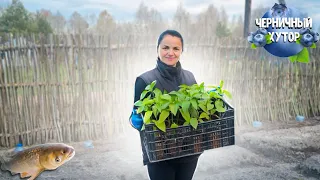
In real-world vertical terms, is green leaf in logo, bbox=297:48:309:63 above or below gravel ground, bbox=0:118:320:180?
above

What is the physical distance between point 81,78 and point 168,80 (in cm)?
336

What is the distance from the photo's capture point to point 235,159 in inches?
183

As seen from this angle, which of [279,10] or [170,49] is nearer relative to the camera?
[170,49]

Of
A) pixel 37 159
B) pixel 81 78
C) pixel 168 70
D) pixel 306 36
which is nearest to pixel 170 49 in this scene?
pixel 168 70

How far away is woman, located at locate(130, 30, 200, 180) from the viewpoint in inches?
89.4

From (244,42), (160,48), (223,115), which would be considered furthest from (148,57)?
(223,115)

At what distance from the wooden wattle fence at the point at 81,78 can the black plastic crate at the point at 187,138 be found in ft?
12.0

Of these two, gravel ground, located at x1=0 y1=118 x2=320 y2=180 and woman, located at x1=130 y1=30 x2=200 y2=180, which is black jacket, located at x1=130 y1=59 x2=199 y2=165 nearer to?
woman, located at x1=130 y1=30 x2=200 y2=180

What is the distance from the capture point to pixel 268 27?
4.50 metres

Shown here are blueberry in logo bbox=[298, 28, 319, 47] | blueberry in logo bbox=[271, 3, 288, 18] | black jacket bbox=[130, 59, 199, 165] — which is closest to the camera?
black jacket bbox=[130, 59, 199, 165]

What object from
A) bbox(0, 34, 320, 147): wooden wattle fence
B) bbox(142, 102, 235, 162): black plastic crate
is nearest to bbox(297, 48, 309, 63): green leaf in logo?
bbox(0, 34, 320, 147): wooden wattle fence

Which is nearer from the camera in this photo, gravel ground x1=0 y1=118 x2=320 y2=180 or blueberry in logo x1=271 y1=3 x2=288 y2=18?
gravel ground x1=0 y1=118 x2=320 y2=180

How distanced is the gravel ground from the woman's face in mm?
2187

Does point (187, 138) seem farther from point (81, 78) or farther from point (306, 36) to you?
point (81, 78)
